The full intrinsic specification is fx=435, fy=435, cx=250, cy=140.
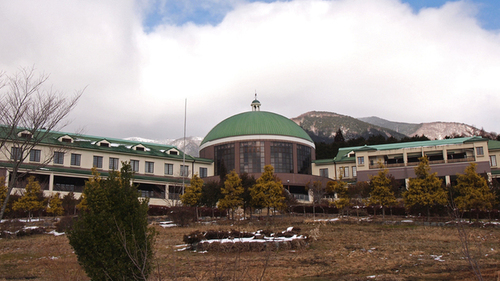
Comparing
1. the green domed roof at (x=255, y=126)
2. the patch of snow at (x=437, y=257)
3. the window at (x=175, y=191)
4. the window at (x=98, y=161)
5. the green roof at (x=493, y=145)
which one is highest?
the green domed roof at (x=255, y=126)

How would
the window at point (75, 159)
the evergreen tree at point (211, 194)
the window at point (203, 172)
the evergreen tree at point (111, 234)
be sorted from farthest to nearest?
the window at point (203, 172)
the window at point (75, 159)
the evergreen tree at point (211, 194)
the evergreen tree at point (111, 234)

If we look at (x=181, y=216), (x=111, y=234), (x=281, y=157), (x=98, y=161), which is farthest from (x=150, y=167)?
(x=111, y=234)

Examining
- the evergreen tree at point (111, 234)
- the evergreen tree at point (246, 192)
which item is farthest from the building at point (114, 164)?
the evergreen tree at point (111, 234)

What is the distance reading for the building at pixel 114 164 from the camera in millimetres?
50656

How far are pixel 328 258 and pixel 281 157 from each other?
146 feet

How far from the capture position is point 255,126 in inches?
2507

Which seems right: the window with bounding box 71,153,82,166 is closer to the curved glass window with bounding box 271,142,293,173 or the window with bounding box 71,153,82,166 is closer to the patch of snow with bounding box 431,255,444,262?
the curved glass window with bounding box 271,142,293,173

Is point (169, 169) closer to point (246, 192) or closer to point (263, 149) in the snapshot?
point (263, 149)

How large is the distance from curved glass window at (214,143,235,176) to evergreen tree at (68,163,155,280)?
50.7m

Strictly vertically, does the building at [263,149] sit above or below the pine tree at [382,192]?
above

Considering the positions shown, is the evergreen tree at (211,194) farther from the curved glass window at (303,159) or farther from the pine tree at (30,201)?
the curved glass window at (303,159)

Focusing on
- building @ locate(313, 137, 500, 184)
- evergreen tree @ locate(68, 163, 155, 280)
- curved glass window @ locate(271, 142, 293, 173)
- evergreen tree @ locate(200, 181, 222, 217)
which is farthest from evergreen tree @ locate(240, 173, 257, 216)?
evergreen tree @ locate(68, 163, 155, 280)

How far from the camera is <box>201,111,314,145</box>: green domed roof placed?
6328cm

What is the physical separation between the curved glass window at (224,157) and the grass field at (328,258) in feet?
115
